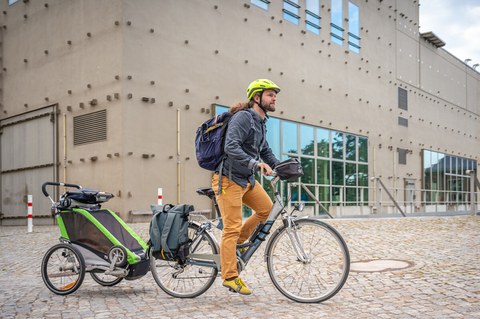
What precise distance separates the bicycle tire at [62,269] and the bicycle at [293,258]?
1149 mm

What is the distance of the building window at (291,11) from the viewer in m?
19.7

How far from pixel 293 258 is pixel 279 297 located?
493mm

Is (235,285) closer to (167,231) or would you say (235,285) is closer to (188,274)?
(188,274)

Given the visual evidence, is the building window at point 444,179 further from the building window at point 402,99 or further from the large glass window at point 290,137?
the large glass window at point 290,137

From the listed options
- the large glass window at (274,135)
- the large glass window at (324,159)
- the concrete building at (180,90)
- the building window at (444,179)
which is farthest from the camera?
the building window at (444,179)

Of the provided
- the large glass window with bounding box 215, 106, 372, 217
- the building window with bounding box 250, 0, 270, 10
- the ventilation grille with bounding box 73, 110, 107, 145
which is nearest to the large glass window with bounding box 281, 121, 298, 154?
the large glass window with bounding box 215, 106, 372, 217

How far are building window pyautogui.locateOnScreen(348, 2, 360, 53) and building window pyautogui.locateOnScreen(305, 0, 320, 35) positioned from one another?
2.56 m

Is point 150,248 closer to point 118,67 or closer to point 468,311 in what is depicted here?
point 468,311

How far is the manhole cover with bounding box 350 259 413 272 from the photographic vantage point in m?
6.47

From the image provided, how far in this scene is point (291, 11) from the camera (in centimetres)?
2008

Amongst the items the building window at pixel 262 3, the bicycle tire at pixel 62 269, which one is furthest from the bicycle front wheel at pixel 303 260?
the building window at pixel 262 3

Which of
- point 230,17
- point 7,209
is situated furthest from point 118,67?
point 7,209

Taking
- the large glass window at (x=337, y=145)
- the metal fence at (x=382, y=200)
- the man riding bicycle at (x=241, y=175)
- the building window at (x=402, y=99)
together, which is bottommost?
the metal fence at (x=382, y=200)

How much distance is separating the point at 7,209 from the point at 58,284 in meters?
14.5
